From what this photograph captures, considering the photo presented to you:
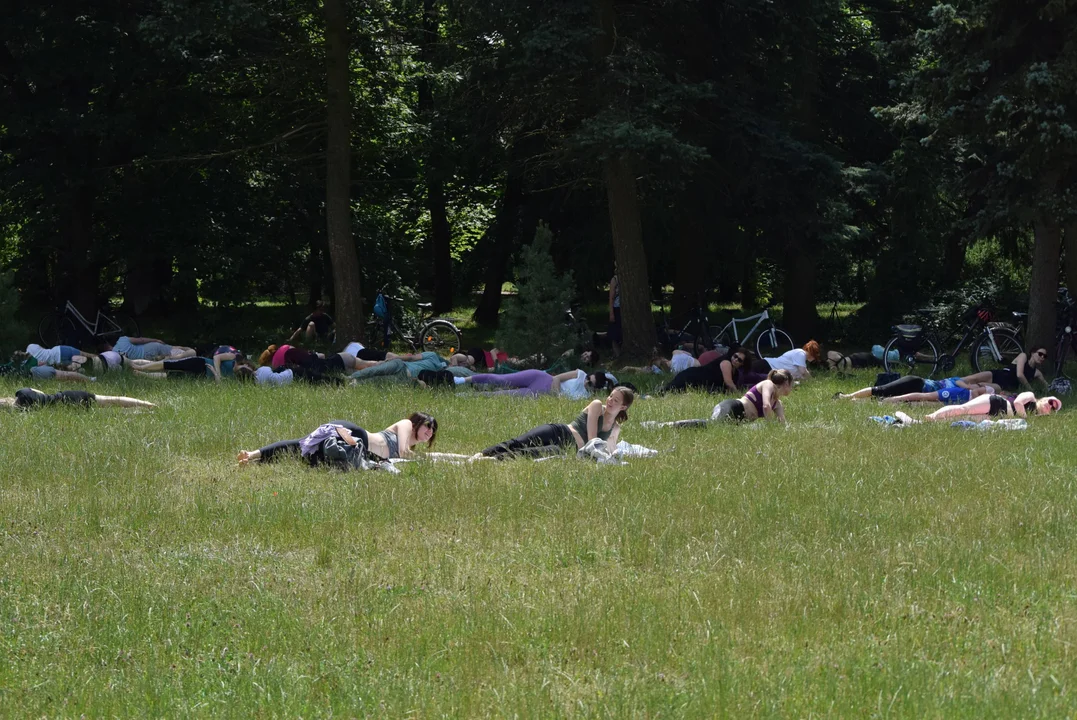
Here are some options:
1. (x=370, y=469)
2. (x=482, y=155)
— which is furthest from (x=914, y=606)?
(x=482, y=155)

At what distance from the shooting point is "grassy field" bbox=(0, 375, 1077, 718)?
570 centimetres

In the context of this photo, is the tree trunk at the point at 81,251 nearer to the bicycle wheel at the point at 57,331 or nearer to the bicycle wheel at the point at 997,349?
the bicycle wheel at the point at 57,331

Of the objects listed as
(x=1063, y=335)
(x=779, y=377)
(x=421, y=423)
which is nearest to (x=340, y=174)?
(x=779, y=377)

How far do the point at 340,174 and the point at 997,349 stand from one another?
12.0 metres

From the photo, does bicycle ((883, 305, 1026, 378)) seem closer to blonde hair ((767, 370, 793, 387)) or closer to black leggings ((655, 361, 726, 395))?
black leggings ((655, 361, 726, 395))

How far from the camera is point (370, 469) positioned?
11047 millimetres

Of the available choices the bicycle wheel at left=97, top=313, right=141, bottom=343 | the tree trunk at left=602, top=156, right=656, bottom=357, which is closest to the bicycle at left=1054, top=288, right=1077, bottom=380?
the tree trunk at left=602, top=156, right=656, bottom=357

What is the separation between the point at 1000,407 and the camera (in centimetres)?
1517

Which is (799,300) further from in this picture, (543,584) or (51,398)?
(543,584)

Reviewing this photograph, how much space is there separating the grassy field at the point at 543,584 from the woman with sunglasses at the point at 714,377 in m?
4.67

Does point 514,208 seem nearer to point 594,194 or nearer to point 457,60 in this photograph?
point 594,194

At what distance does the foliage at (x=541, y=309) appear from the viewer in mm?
20297

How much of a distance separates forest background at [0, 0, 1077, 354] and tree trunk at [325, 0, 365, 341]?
5cm

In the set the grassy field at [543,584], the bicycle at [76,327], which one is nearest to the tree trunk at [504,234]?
the bicycle at [76,327]
